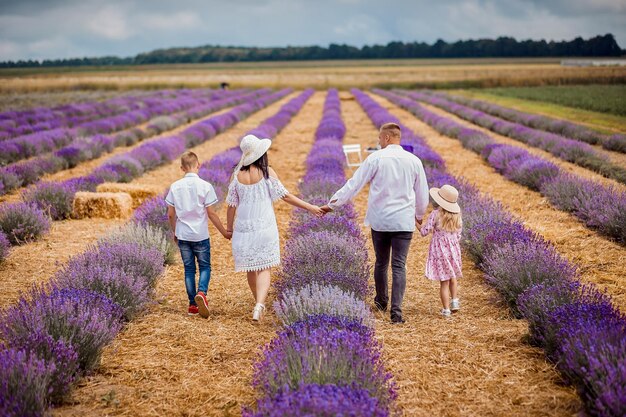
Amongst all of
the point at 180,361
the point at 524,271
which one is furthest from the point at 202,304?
the point at 524,271

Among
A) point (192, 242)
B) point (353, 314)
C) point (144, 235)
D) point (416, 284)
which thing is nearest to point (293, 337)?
point (353, 314)

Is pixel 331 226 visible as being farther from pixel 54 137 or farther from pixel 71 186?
pixel 54 137

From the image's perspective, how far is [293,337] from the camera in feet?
10.9

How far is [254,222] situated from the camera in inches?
171

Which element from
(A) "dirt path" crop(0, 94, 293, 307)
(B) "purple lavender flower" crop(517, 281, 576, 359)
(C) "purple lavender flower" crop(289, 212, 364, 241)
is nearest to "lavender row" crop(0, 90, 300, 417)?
(A) "dirt path" crop(0, 94, 293, 307)

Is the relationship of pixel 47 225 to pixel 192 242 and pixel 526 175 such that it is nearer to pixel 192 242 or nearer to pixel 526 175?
pixel 192 242

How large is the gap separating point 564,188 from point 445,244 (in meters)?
4.93

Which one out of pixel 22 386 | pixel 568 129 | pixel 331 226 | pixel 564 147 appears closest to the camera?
pixel 22 386

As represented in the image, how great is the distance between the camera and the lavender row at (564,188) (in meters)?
6.86

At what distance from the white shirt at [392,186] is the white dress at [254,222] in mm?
642

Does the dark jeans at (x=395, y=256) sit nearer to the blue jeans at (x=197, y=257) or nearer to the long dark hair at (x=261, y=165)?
the long dark hair at (x=261, y=165)

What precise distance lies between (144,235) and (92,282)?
149 cm

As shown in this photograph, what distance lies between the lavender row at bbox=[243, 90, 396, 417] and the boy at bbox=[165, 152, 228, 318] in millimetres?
728

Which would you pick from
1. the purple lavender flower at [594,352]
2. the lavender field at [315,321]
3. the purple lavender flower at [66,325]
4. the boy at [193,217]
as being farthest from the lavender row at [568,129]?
the purple lavender flower at [66,325]
